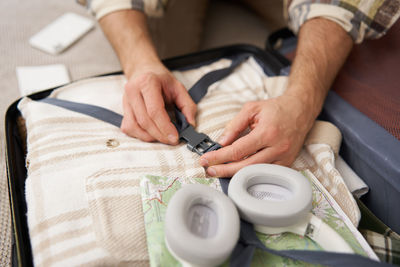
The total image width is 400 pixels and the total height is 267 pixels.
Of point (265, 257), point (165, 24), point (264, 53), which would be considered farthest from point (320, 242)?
point (165, 24)

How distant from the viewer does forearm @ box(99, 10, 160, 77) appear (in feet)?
2.22

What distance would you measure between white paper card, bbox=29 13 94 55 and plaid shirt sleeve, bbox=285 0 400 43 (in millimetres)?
595

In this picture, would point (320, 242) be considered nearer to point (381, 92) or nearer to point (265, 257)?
point (265, 257)

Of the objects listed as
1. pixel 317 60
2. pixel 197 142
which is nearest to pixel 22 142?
pixel 197 142

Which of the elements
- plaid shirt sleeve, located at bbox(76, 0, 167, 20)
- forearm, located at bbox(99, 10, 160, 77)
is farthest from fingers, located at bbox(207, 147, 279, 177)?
plaid shirt sleeve, located at bbox(76, 0, 167, 20)

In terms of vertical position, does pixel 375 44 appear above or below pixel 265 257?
above

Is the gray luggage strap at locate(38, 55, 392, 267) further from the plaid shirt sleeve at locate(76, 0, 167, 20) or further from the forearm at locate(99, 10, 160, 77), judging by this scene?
the plaid shirt sleeve at locate(76, 0, 167, 20)

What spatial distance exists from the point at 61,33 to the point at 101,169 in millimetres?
648

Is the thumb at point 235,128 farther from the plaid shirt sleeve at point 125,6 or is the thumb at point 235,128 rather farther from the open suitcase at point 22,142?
the plaid shirt sleeve at point 125,6

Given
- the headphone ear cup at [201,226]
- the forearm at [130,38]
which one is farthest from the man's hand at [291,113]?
the forearm at [130,38]

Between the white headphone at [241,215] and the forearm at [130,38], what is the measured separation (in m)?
0.35

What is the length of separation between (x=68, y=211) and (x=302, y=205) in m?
0.28

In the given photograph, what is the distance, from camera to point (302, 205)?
37 centimetres

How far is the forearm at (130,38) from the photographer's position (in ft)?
2.22
